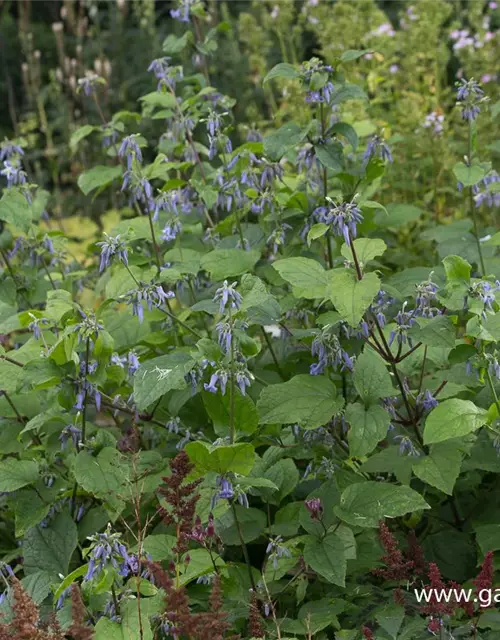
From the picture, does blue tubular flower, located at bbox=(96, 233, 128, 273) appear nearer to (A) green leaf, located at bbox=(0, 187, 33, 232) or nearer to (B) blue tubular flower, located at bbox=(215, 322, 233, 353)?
(B) blue tubular flower, located at bbox=(215, 322, 233, 353)

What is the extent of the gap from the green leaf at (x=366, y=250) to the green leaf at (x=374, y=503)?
55 cm

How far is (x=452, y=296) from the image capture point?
2.17 meters

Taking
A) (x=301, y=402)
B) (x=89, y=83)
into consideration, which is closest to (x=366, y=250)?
(x=301, y=402)

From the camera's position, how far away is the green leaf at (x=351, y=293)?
6.93 ft

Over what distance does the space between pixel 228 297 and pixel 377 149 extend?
3.70 feet

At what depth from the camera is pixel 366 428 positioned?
2275mm

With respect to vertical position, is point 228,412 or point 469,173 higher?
point 469,173

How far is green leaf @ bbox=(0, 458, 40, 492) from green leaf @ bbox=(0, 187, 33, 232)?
76 cm

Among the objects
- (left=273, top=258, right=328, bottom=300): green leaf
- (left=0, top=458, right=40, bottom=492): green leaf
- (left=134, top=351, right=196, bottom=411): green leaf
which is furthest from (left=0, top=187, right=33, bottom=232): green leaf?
(left=273, top=258, right=328, bottom=300): green leaf

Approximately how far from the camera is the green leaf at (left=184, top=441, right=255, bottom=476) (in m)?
2.06

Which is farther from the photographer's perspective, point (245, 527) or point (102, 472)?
point (245, 527)

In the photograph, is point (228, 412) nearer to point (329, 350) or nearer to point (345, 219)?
point (329, 350)

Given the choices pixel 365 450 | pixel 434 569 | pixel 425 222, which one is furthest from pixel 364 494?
pixel 425 222

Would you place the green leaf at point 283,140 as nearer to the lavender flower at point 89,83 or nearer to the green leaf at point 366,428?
the green leaf at point 366,428
